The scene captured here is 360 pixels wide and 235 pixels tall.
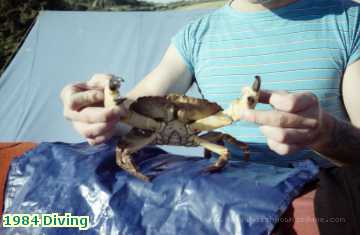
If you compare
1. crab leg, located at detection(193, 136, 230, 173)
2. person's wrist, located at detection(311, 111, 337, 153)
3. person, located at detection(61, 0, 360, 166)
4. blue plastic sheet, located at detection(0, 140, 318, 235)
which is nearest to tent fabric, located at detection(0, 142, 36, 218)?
blue plastic sheet, located at detection(0, 140, 318, 235)

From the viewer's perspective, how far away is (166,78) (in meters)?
1.42

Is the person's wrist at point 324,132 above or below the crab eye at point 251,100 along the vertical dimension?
below

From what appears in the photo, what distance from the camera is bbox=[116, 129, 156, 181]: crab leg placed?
1.00 meters

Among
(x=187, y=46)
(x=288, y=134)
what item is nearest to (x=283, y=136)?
(x=288, y=134)

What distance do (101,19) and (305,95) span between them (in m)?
3.23

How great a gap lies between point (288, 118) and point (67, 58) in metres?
3.18

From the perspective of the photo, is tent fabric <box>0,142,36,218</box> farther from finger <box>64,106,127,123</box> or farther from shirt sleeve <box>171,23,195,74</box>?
shirt sleeve <box>171,23,195,74</box>

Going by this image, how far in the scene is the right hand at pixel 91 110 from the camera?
964mm

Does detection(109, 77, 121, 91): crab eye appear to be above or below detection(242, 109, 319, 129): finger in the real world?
above

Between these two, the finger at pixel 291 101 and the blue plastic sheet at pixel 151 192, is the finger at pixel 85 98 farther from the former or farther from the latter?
the finger at pixel 291 101

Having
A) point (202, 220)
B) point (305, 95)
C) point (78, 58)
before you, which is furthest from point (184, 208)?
point (78, 58)

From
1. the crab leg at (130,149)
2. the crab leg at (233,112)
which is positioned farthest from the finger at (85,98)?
the crab leg at (233,112)

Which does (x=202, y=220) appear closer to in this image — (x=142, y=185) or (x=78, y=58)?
(x=142, y=185)

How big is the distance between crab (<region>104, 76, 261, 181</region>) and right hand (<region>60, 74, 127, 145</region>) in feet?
0.10
